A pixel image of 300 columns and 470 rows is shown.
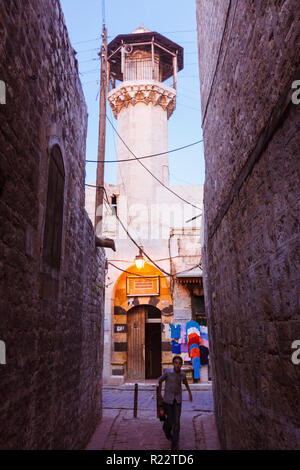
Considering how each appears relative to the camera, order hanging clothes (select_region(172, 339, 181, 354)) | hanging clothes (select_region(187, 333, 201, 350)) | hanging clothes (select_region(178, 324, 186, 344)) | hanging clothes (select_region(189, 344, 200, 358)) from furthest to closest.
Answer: hanging clothes (select_region(178, 324, 186, 344))
hanging clothes (select_region(172, 339, 181, 354))
hanging clothes (select_region(187, 333, 201, 350))
hanging clothes (select_region(189, 344, 200, 358))

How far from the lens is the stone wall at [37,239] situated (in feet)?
9.18

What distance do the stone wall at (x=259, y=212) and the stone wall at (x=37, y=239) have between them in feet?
6.79

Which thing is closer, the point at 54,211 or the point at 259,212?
the point at 259,212

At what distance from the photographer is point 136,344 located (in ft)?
52.7

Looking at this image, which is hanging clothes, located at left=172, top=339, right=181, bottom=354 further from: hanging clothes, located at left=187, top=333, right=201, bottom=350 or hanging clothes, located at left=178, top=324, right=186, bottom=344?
hanging clothes, located at left=187, top=333, right=201, bottom=350

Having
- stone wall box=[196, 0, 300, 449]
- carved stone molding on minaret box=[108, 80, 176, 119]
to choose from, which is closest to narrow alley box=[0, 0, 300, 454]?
stone wall box=[196, 0, 300, 449]

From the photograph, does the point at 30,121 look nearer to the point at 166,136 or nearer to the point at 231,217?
the point at 231,217

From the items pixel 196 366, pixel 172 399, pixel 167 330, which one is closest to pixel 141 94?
pixel 167 330

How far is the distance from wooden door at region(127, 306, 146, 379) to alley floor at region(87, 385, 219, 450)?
440 cm

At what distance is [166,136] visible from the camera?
21.7 m

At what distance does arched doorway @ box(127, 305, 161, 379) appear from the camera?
52.1ft

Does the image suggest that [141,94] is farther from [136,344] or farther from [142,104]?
[136,344]

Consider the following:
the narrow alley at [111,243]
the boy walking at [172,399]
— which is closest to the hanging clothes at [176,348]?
the narrow alley at [111,243]

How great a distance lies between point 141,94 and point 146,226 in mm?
8385
